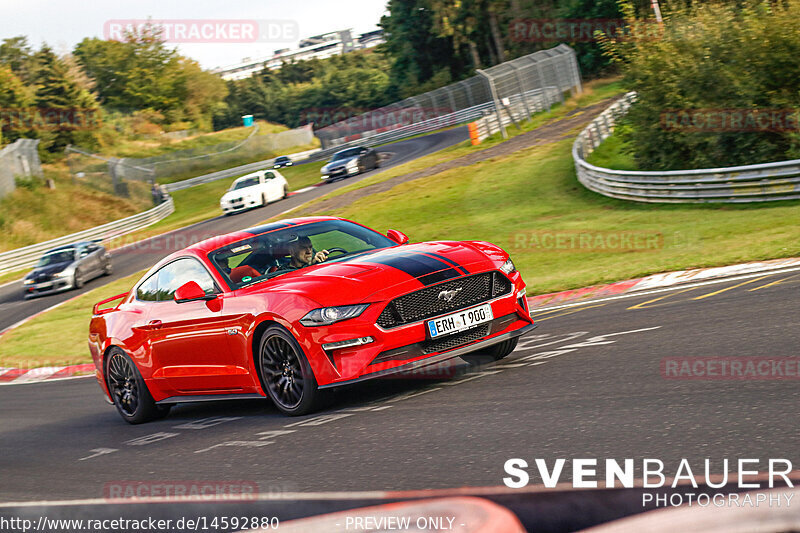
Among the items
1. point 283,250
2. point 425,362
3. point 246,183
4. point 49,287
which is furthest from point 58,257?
point 425,362

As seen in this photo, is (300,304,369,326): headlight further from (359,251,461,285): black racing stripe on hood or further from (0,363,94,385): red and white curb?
(0,363,94,385): red and white curb

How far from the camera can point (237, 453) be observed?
6.11 meters

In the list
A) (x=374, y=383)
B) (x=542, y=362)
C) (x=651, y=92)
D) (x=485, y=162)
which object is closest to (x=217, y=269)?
(x=374, y=383)

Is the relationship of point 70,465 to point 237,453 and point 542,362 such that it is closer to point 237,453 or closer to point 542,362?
point 237,453

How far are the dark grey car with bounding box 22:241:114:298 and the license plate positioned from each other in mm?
23396

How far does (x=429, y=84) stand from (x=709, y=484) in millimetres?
85120

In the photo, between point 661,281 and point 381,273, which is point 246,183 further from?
point 381,273

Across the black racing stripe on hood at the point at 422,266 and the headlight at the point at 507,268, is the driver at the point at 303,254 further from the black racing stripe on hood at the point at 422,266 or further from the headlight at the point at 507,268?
the headlight at the point at 507,268

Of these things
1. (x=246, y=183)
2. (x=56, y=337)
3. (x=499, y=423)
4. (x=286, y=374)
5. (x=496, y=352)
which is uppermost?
(x=286, y=374)

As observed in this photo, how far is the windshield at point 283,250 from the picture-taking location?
7.72 meters

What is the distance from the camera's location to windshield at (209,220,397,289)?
7.72m

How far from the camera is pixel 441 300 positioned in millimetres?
6867

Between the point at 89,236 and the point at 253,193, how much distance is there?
397 inches

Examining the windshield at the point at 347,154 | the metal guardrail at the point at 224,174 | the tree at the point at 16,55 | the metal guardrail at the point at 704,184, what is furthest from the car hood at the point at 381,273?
the tree at the point at 16,55
